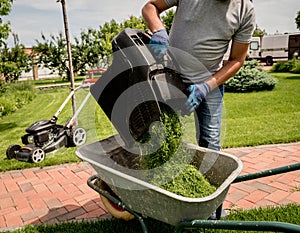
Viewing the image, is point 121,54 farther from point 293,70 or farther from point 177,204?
point 293,70

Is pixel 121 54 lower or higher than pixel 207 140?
higher

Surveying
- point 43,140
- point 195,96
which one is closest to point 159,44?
point 195,96

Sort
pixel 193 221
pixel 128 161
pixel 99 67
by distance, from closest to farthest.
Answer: pixel 193 221, pixel 99 67, pixel 128 161

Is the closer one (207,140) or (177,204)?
(177,204)

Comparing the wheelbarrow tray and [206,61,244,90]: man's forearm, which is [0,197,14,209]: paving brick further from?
[206,61,244,90]: man's forearm

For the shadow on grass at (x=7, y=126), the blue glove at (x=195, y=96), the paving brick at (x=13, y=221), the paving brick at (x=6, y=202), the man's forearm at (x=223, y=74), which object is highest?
the man's forearm at (x=223, y=74)

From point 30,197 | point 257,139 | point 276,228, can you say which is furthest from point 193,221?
point 257,139

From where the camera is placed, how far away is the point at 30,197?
9.40 ft

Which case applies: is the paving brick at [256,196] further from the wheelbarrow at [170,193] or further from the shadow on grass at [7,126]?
the shadow on grass at [7,126]

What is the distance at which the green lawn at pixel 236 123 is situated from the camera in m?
3.81

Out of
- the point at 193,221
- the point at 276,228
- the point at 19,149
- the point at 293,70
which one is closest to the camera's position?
the point at 276,228

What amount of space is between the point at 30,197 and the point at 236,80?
24.5 feet

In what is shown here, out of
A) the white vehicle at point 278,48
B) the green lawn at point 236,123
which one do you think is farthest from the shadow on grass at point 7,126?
A: the white vehicle at point 278,48

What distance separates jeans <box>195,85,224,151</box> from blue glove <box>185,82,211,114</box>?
378 mm
